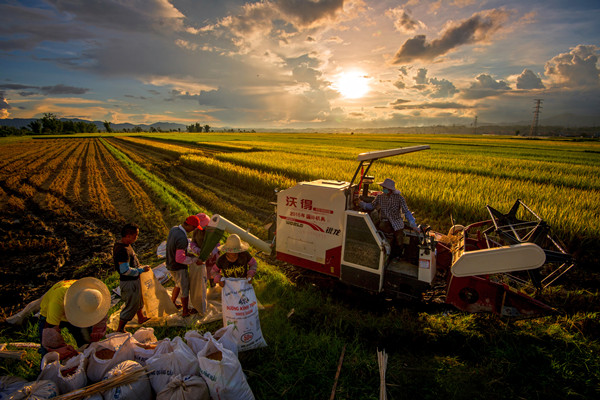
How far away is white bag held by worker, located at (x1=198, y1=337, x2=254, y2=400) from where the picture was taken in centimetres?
287

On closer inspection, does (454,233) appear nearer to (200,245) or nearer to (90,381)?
(200,245)

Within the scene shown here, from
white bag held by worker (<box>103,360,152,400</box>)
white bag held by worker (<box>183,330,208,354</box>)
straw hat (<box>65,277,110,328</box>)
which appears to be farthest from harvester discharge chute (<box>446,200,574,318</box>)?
straw hat (<box>65,277,110,328</box>)

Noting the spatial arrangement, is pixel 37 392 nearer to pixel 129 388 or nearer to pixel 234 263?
pixel 129 388

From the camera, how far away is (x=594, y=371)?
12.5 ft

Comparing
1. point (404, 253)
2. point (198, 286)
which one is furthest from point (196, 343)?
point (404, 253)

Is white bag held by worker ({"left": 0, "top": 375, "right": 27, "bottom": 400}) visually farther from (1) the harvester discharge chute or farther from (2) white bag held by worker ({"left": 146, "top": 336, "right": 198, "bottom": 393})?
(1) the harvester discharge chute

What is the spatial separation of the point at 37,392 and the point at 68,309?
39.3 inches

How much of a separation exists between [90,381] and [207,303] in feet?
8.02

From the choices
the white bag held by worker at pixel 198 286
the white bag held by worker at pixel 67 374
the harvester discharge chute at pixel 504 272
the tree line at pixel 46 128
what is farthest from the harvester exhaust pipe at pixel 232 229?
the tree line at pixel 46 128

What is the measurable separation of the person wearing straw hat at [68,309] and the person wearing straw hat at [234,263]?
1549mm

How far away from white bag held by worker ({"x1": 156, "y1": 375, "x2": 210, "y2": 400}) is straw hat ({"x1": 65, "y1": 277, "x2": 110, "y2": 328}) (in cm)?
141

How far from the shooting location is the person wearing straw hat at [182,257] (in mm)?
4645

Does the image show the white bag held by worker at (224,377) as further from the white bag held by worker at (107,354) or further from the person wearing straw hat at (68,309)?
the person wearing straw hat at (68,309)

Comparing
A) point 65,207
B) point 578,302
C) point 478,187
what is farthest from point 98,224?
point 478,187
